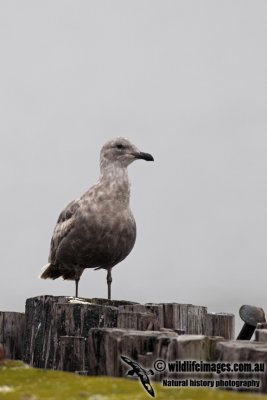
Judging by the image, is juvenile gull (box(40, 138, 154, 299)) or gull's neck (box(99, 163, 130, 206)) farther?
gull's neck (box(99, 163, 130, 206))

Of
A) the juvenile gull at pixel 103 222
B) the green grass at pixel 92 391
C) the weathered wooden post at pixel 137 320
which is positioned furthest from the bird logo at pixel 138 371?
the juvenile gull at pixel 103 222

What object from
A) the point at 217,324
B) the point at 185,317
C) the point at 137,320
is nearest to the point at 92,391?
the point at 137,320

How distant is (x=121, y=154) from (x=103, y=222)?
223 centimetres

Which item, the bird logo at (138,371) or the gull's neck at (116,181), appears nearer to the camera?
the bird logo at (138,371)

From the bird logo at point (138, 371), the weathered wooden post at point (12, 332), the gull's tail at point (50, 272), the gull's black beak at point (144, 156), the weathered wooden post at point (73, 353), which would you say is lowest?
the bird logo at point (138, 371)

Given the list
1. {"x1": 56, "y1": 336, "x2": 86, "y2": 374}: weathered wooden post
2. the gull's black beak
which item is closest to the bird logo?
{"x1": 56, "y1": 336, "x2": 86, "y2": 374}: weathered wooden post

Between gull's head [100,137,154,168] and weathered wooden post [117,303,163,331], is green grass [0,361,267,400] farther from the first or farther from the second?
gull's head [100,137,154,168]

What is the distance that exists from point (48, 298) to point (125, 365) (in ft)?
13.0

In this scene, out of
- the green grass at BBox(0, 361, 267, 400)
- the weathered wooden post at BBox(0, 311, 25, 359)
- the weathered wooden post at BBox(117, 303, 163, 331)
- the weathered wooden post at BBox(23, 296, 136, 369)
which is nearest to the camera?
the green grass at BBox(0, 361, 267, 400)

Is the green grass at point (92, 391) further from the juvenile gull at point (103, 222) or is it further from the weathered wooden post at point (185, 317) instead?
the juvenile gull at point (103, 222)

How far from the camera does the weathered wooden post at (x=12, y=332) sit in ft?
57.1

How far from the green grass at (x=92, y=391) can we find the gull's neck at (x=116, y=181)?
1012 centimetres

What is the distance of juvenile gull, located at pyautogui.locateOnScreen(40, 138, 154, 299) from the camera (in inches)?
865

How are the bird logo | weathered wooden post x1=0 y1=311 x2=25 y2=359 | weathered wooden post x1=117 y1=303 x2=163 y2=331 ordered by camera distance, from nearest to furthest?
the bird logo → weathered wooden post x1=117 y1=303 x2=163 y2=331 → weathered wooden post x1=0 y1=311 x2=25 y2=359
